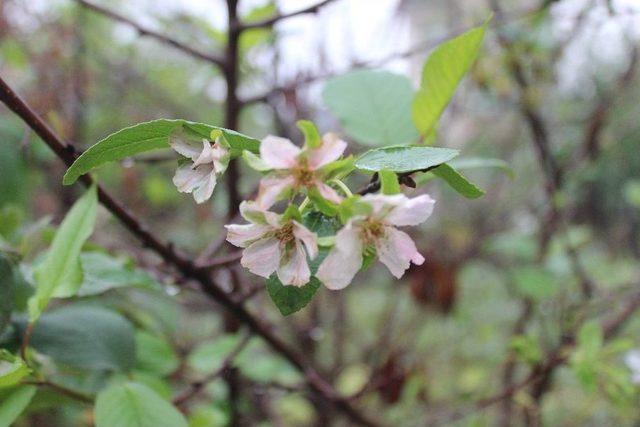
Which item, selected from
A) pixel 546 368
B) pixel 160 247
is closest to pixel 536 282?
pixel 546 368

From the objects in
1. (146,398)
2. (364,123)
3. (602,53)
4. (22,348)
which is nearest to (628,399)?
(364,123)

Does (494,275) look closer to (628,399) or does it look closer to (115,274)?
(628,399)

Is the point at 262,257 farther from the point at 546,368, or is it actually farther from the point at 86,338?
the point at 546,368

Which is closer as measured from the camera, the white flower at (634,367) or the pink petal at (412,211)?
the pink petal at (412,211)

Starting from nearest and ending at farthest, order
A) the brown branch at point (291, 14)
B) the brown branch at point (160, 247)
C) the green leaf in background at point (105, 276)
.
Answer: the brown branch at point (160, 247) → the green leaf in background at point (105, 276) → the brown branch at point (291, 14)

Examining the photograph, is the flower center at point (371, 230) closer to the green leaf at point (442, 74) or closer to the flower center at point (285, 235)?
the flower center at point (285, 235)

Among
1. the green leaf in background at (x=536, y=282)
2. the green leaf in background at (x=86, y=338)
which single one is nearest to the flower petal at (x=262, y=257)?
the green leaf in background at (x=86, y=338)
